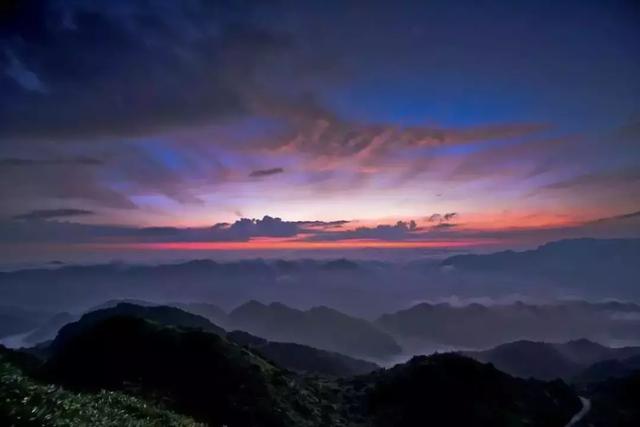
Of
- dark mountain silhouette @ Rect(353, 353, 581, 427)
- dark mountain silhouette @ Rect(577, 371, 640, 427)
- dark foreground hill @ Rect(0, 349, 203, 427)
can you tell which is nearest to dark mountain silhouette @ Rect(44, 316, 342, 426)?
dark mountain silhouette @ Rect(353, 353, 581, 427)

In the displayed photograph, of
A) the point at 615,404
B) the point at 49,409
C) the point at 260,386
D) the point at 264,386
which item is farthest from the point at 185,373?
the point at 615,404

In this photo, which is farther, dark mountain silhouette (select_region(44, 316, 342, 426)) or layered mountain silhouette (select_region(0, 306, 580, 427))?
layered mountain silhouette (select_region(0, 306, 580, 427))

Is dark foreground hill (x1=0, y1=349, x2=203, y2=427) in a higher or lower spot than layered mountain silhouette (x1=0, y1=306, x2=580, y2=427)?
higher

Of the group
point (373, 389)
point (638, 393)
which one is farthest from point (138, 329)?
point (638, 393)

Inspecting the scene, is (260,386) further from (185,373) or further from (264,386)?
(185,373)

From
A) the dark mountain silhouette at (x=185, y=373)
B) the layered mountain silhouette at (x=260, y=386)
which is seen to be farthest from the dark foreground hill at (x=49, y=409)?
the dark mountain silhouette at (x=185, y=373)

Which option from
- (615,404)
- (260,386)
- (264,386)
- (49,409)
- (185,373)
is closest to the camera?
(49,409)

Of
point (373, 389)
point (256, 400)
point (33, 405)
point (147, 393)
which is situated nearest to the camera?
point (33, 405)

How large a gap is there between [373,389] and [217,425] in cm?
5044

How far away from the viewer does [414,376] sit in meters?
102

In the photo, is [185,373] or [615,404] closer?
[185,373]

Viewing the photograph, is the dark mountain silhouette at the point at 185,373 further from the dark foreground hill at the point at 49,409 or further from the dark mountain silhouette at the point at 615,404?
the dark mountain silhouette at the point at 615,404

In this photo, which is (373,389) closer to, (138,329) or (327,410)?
(327,410)

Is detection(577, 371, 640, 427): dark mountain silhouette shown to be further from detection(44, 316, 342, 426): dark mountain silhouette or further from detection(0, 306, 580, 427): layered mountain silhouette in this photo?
detection(44, 316, 342, 426): dark mountain silhouette
